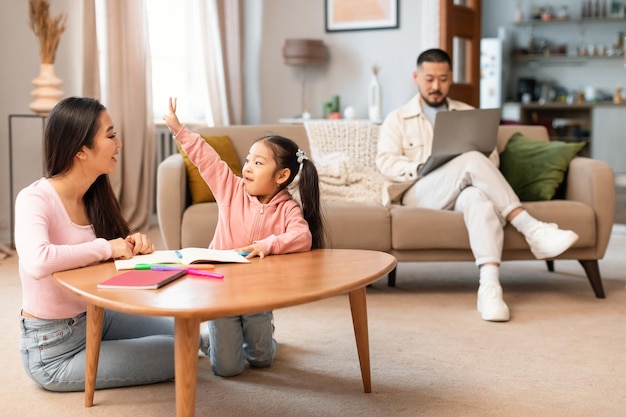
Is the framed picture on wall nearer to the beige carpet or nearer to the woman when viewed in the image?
the beige carpet

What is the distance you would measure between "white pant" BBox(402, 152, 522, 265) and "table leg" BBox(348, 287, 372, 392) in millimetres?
1121

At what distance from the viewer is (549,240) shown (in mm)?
3059

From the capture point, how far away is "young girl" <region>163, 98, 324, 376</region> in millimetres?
2154

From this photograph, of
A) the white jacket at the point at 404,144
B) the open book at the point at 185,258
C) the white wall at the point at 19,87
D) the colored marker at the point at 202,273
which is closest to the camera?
the colored marker at the point at 202,273

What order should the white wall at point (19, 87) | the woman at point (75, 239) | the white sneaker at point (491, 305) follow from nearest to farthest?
the woman at point (75, 239), the white sneaker at point (491, 305), the white wall at point (19, 87)

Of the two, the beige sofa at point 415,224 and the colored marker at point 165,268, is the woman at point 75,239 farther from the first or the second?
the beige sofa at point 415,224

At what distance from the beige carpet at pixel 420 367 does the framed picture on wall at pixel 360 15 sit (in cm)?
338

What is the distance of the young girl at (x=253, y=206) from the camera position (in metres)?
2.15

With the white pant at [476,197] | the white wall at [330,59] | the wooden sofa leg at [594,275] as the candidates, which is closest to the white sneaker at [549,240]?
the white pant at [476,197]

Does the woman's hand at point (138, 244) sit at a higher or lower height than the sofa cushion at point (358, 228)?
higher

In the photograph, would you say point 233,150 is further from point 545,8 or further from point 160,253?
point 545,8

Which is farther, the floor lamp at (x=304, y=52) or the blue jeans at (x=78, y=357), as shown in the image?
the floor lamp at (x=304, y=52)

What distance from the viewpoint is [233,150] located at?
350 cm

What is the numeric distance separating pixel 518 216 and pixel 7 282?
2.27 m
